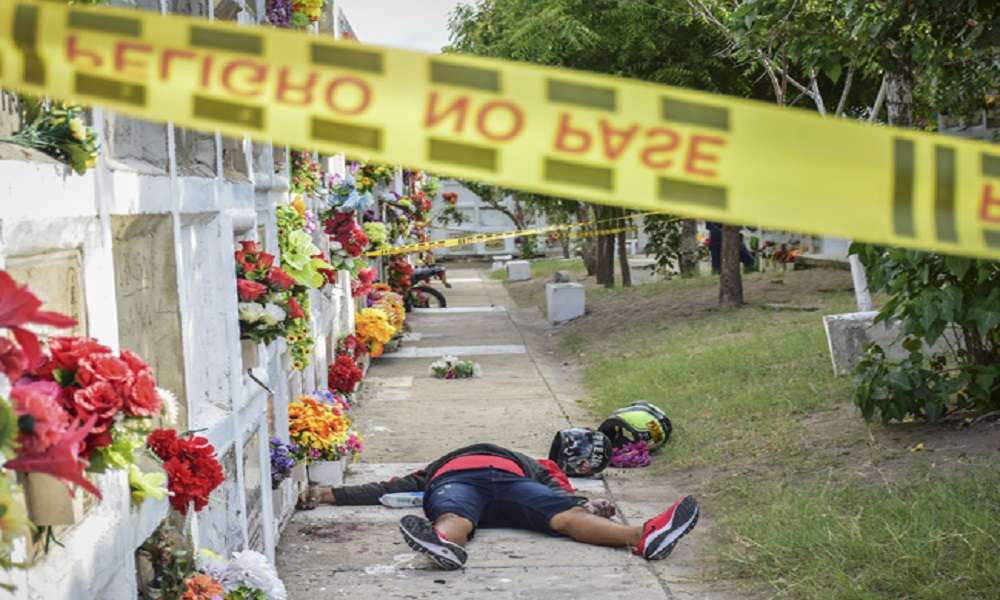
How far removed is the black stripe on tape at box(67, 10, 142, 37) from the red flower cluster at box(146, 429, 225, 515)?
2323 millimetres

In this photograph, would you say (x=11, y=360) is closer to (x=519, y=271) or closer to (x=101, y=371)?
(x=101, y=371)

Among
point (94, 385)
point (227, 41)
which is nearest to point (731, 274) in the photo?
point (94, 385)

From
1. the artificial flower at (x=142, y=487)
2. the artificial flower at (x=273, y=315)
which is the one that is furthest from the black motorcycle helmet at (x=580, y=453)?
the artificial flower at (x=142, y=487)

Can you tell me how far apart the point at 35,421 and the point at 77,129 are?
1398mm

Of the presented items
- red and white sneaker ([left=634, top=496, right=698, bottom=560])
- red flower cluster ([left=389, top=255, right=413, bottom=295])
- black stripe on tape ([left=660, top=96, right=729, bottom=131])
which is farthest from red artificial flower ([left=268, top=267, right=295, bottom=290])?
red flower cluster ([left=389, top=255, right=413, bottom=295])

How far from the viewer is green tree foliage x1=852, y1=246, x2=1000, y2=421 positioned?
8.28 meters

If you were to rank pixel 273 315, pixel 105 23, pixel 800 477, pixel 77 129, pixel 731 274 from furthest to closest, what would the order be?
1. pixel 731 274
2. pixel 800 477
3. pixel 273 315
4. pixel 77 129
5. pixel 105 23

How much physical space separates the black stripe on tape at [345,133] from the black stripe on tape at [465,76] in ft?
0.45

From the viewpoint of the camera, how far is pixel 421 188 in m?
30.4

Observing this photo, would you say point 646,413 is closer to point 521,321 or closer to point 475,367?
point 475,367

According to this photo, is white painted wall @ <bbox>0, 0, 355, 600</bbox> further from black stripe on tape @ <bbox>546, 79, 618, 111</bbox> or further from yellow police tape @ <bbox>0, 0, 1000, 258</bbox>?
black stripe on tape @ <bbox>546, 79, 618, 111</bbox>

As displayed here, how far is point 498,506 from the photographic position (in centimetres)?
841

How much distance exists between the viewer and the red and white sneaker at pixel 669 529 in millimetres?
7473

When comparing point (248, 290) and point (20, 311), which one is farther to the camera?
point (248, 290)
